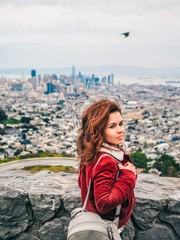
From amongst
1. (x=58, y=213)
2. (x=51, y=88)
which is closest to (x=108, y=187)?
(x=58, y=213)

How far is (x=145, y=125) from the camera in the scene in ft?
136

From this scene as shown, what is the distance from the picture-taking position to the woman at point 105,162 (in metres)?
1.40

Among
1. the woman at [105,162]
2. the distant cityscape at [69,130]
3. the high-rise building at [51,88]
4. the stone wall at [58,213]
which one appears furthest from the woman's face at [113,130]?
the high-rise building at [51,88]

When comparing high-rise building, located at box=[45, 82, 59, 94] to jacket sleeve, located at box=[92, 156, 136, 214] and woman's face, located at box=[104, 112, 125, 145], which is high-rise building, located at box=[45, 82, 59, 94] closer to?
woman's face, located at box=[104, 112, 125, 145]

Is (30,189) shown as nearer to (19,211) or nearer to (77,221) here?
(19,211)

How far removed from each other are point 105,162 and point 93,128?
0.53 ft

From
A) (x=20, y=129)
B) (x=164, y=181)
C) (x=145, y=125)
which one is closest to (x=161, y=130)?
(x=145, y=125)

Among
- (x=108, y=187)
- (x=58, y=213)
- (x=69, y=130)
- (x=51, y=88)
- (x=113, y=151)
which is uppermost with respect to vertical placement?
(x=113, y=151)

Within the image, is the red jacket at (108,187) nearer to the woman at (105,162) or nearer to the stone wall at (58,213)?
the woman at (105,162)

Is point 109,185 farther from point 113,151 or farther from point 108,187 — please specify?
point 113,151

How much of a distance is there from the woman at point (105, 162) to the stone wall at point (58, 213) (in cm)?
55

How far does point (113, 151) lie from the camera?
1.49 metres

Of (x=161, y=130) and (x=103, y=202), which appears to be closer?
(x=103, y=202)

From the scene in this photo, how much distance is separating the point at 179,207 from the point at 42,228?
0.77 meters
